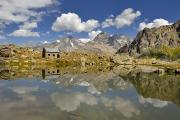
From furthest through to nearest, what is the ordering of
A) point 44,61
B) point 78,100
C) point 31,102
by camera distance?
1. point 44,61
2. point 78,100
3. point 31,102

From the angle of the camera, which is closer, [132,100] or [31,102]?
[31,102]

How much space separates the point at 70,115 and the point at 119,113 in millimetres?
7159

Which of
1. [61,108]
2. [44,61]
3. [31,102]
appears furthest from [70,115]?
[44,61]

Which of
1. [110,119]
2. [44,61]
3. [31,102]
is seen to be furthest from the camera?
[44,61]

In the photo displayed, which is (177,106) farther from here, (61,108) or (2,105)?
(2,105)

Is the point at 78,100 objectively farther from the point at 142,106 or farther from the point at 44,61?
the point at 44,61

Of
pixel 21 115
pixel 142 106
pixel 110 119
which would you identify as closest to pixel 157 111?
pixel 142 106

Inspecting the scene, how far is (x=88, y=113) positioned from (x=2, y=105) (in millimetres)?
14201

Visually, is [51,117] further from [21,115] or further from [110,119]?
[110,119]

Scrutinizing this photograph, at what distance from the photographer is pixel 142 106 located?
Result: 47531 mm

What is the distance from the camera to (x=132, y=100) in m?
54.3

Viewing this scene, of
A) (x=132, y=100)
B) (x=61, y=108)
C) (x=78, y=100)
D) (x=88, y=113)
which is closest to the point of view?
(x=88, y=113)

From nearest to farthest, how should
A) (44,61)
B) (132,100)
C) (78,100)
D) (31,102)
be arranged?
(31,102) < (78,100) < (132,100) < (44,61)

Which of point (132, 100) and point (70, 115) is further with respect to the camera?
point (132, 100)
